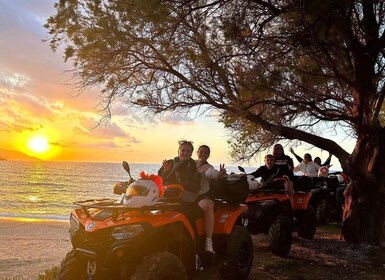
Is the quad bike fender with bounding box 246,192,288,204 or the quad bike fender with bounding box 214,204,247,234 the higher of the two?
the quad bike fender with bounding box 246,192,288,204

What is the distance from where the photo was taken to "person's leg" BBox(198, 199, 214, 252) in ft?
16.2

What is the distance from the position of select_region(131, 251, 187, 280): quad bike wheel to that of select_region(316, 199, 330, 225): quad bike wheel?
8362mm

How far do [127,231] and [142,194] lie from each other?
1.43 feet

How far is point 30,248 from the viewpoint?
32.2 ft

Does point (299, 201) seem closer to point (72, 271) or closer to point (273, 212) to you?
point (273, 212)

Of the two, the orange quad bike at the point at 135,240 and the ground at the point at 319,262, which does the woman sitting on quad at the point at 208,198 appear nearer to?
the orange quad bike at the point at 135,240

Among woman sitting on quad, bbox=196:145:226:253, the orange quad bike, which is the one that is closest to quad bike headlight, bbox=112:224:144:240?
the orange quad bike

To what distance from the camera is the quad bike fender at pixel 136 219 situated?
4094mm

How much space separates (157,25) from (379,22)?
4.01 m

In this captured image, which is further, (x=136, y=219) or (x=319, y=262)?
(x=319, y=262)

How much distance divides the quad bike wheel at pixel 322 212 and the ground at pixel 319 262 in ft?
8.33

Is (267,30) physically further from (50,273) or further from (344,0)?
(50,273)

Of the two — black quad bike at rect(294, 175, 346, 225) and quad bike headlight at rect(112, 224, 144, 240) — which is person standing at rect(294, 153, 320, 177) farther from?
quad bike headlight at rect(112, 224, 144, 240)

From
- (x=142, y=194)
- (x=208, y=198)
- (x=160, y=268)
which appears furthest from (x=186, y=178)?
(x=160, y=268)
